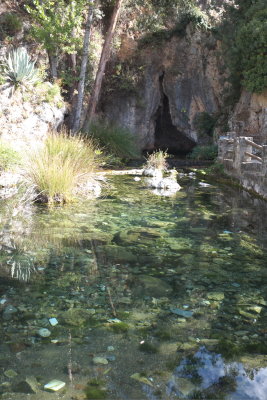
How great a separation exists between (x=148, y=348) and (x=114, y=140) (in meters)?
11.6

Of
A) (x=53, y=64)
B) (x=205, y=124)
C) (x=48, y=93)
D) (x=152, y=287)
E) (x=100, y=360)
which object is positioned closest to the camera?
(x=100, y=360)

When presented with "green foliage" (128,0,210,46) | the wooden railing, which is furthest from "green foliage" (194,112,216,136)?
the wooden railing

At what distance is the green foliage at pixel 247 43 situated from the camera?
14281 millimetres

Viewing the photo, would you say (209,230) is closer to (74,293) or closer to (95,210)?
(95,210)

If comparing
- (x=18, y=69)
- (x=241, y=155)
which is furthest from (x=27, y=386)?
(x=18, y=69)

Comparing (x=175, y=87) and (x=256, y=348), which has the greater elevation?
(x=175, y=87)

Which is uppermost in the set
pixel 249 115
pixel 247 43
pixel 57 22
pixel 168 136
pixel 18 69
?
pixel 57 22

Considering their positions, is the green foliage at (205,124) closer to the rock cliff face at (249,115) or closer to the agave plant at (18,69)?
the rock cliff face at (249,115)

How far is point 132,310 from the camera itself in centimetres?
314

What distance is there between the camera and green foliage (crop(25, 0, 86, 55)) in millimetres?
13672

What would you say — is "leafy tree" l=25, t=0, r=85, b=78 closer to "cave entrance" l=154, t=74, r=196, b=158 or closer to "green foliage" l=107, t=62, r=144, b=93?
"green foliage" l=107, t=62, r=144, b=93

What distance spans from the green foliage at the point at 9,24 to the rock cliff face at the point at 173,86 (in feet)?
17.9

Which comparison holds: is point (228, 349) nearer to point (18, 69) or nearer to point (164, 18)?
point (18, 69)

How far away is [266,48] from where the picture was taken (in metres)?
14.2
